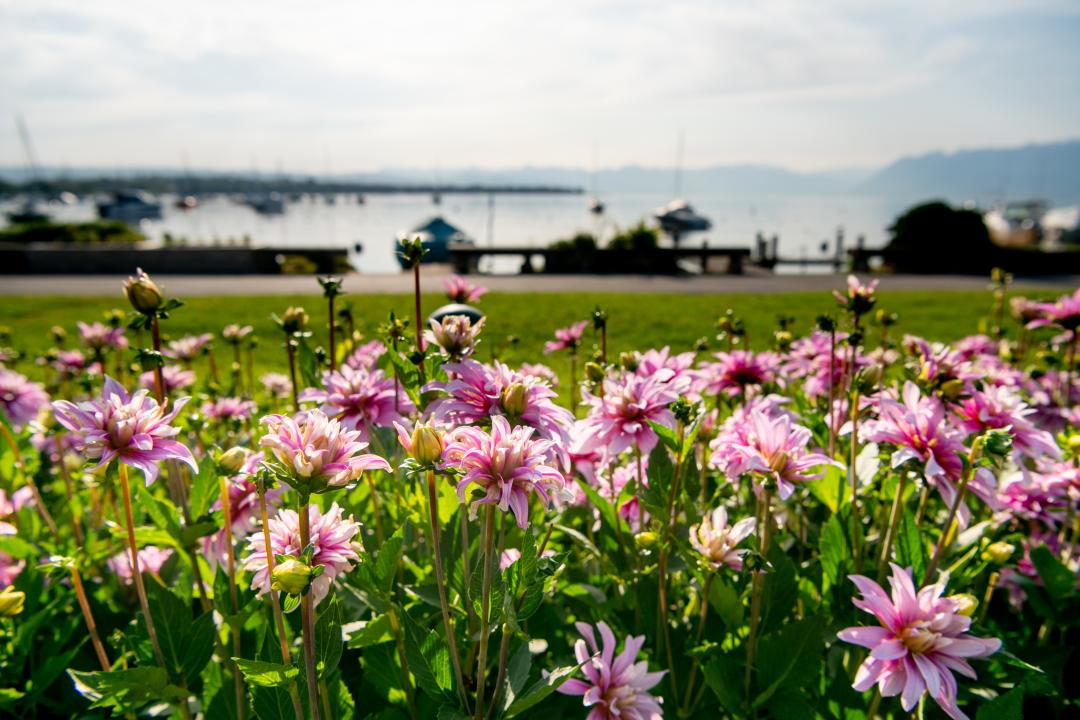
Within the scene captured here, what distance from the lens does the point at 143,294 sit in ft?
4.74

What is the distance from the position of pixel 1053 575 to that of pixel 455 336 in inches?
79.4

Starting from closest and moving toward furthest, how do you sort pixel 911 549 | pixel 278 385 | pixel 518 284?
pixel 911 549 < pixel 278 385 < pixel 518 284

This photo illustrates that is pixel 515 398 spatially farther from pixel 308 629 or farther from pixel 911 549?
pixel 911 549

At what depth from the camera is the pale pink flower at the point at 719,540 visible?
4.89ft

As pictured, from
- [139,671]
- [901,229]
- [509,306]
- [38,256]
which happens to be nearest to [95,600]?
[139,671]

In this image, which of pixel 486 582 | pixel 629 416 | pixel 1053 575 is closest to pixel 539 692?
pixel 486 582

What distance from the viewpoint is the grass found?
28.1ft

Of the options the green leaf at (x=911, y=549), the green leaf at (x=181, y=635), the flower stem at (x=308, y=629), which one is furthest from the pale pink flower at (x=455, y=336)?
the green leaf at (x=911, y=549)

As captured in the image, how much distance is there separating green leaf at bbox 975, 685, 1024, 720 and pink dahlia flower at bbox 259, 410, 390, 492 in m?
1.34

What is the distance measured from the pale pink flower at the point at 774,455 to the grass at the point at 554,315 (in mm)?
5290

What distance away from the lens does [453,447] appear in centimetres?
105

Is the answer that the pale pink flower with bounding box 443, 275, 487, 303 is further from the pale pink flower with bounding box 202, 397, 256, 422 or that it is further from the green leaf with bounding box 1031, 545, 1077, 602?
the green leaf with bounding box 1031, 545, 1077, 602

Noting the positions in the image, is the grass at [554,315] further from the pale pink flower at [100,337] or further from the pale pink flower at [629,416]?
the pale pink flower at [629,416]

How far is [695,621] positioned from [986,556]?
0.78 metres
